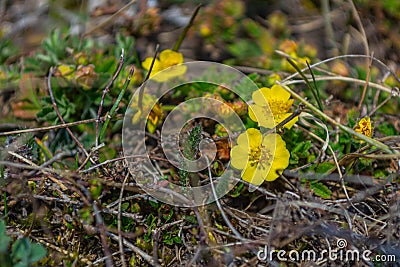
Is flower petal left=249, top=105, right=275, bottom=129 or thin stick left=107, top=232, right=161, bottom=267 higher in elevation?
flower petal left=249, top=105, right=275, bottom=129

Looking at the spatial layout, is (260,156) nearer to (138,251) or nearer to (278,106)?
(278,106)

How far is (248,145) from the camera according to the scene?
1.77 metres

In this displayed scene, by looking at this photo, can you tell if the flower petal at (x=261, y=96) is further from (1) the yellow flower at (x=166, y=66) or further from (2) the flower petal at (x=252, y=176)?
(1) the yellow flower at (x=166, y=66)

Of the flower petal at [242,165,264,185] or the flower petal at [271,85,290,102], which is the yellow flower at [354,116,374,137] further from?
the flower petal at [242,165,264,185]

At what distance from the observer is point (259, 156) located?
176 centimetres

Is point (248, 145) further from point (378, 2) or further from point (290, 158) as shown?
point (378, 2)

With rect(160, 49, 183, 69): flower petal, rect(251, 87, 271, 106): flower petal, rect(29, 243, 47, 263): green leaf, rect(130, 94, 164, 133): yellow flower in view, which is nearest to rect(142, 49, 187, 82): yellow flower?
rect(160, 49, 183, 69): flower petal

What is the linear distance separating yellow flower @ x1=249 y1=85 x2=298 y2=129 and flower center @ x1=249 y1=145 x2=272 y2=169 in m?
0.09

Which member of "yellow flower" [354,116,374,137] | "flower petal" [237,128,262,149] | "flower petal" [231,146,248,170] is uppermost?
"yellow flower" [354,116,374,137]

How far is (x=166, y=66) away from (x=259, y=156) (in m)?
0.66

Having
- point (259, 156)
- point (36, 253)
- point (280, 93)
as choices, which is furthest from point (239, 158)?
point (36, 253)

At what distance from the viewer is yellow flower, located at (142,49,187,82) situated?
207 centimetres

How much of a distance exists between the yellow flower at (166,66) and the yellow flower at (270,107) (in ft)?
1.33

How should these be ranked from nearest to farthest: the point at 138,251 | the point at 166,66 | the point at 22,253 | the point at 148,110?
the point at 22,253 < the point at 138,251 < the point at 148,110 < the point at 166,66
